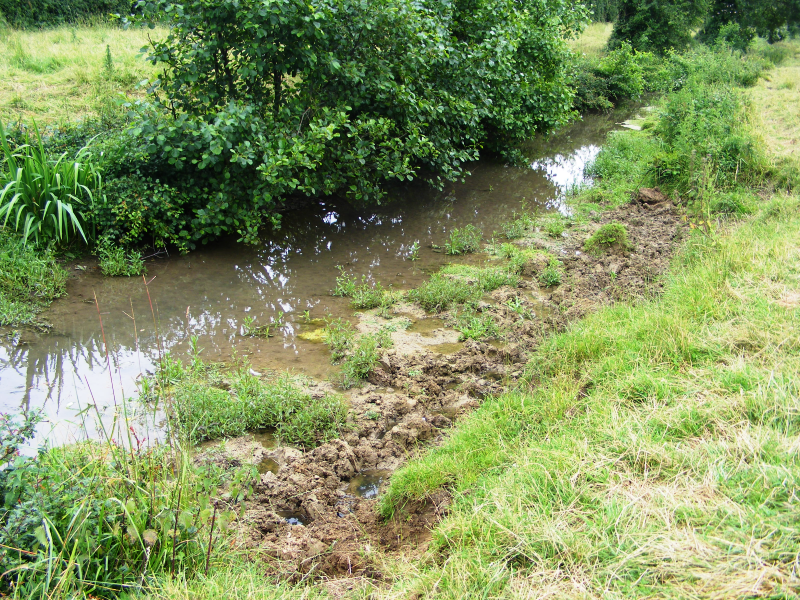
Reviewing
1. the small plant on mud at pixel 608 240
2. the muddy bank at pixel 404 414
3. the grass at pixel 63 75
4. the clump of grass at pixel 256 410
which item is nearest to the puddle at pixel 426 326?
the muddy bank at pixel 404 414

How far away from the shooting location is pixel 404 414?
460cm

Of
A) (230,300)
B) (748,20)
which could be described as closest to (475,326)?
(230,300)

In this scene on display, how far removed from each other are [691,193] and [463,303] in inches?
170

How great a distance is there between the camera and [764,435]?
118 inches

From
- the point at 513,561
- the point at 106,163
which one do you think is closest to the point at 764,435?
the point at 513,561

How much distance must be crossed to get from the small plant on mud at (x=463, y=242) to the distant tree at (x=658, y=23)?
19035 mm

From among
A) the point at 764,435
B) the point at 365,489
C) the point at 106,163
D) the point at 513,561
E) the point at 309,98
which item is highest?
the point at 309,98

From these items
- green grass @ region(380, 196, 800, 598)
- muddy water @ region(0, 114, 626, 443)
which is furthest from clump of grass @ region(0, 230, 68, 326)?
green grass @ region(380, 196, 800, 598)

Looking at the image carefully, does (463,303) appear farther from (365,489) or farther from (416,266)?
(365,489)

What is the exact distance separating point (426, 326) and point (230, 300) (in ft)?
7.48

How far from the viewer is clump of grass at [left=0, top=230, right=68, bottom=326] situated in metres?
5.77

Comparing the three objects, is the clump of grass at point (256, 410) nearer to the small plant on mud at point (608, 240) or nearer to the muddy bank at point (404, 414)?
the muddy bank at point (404, 414)

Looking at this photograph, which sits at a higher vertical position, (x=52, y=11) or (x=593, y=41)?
(x=52, y=11)

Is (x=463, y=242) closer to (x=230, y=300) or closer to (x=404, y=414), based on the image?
(x=230, y=300)
